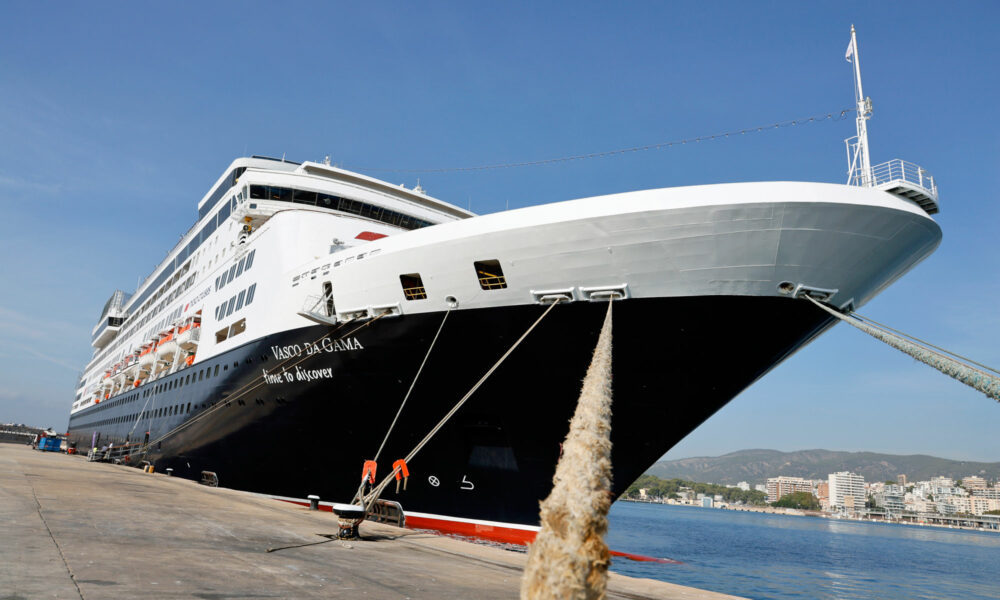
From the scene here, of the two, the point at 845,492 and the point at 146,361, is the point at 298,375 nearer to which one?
the point at 146,361

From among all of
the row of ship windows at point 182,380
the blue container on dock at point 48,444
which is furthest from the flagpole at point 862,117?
the blue container on dock at point 48,444

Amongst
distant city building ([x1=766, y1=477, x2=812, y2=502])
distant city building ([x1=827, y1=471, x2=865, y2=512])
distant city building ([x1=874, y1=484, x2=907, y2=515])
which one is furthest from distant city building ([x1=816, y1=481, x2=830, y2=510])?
distant city building ([x1=874, y1=484, x2=907, y2=515])

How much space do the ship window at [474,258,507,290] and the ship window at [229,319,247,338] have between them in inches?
383

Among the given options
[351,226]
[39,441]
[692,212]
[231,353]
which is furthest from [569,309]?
[39,441]

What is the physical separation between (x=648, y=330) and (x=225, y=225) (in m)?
22.3

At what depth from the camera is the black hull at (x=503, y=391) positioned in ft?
31.6

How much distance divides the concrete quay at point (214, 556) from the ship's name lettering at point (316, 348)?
358 cm

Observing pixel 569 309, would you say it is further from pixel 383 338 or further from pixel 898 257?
pixel 898 257

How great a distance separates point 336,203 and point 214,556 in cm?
1559

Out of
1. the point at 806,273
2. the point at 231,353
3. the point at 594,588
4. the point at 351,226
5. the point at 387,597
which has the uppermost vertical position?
the point at 351,226

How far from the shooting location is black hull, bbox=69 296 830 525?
379 inches

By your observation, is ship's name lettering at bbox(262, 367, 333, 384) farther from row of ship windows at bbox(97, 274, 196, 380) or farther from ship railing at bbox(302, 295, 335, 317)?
row of ship windows at bbox(97, 274, 196, 380)

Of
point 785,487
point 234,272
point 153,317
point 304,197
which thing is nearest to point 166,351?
point 234,272

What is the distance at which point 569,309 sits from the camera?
32.7 feet
